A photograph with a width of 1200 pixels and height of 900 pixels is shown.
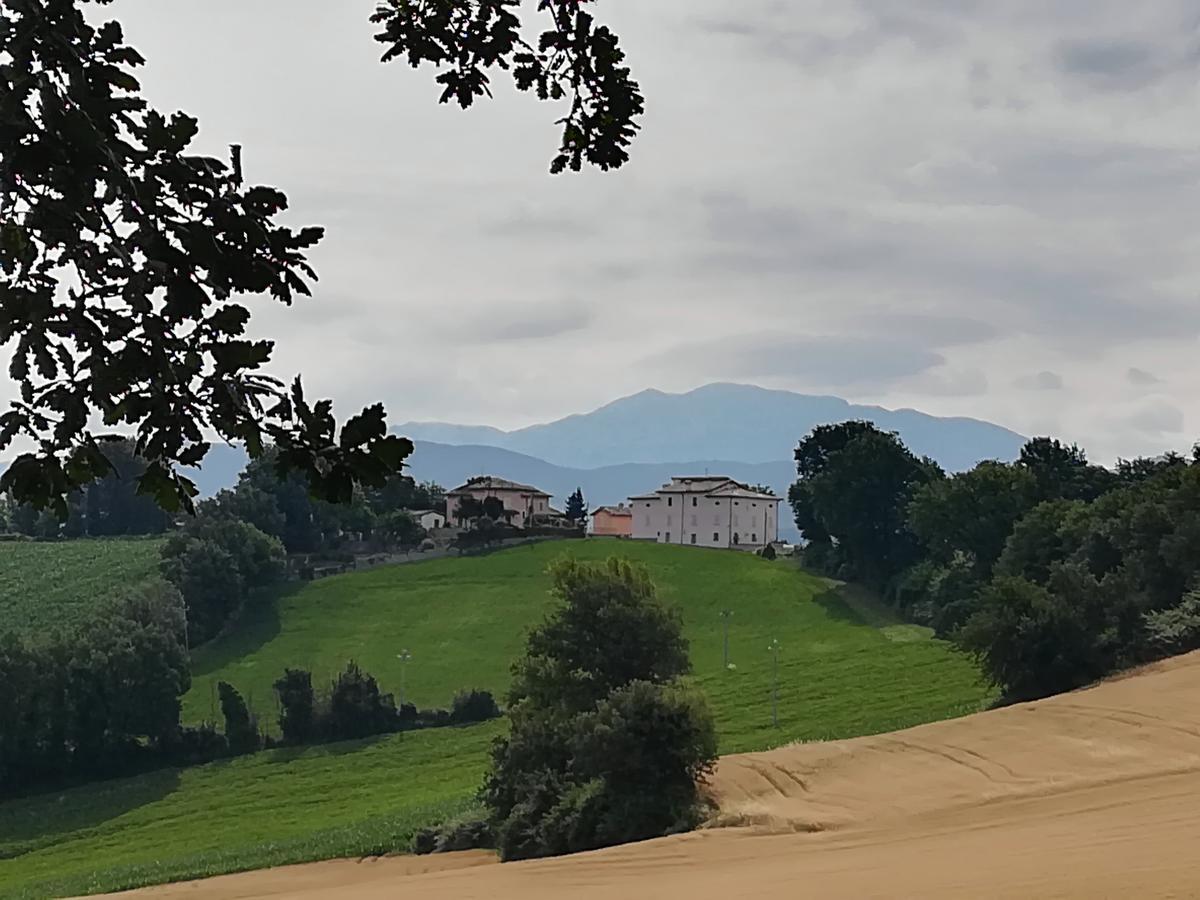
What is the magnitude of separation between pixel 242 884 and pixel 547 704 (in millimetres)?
6526

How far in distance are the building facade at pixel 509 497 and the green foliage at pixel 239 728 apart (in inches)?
1675

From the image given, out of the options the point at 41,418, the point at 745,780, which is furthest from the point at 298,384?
the point at 745,780

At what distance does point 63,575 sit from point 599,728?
183ft

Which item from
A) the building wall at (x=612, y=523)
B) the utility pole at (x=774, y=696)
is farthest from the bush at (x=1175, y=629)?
the building wall at (x=612, y=523)

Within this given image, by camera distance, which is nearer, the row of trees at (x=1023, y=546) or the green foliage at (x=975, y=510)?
the row of trees at (x=1023, y=546)

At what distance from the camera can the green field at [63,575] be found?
200 ft

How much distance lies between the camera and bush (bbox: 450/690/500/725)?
157 ft

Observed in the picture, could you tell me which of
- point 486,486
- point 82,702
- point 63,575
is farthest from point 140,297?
point 486,486

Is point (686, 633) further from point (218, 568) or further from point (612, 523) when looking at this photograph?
point (612, 523)

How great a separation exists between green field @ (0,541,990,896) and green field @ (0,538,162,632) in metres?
8.31

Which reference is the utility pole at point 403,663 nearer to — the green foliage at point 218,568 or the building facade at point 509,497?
the green foliage at point 218,568

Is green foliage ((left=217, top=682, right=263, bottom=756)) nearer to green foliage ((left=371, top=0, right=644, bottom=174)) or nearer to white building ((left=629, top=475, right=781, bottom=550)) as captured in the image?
green foliage ((left=371, top=0, right=644, bottom=174))

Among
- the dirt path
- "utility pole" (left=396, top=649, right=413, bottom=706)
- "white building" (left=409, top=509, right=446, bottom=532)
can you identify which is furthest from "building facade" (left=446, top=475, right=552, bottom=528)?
the dirt path

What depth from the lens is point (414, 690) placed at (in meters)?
51.8
